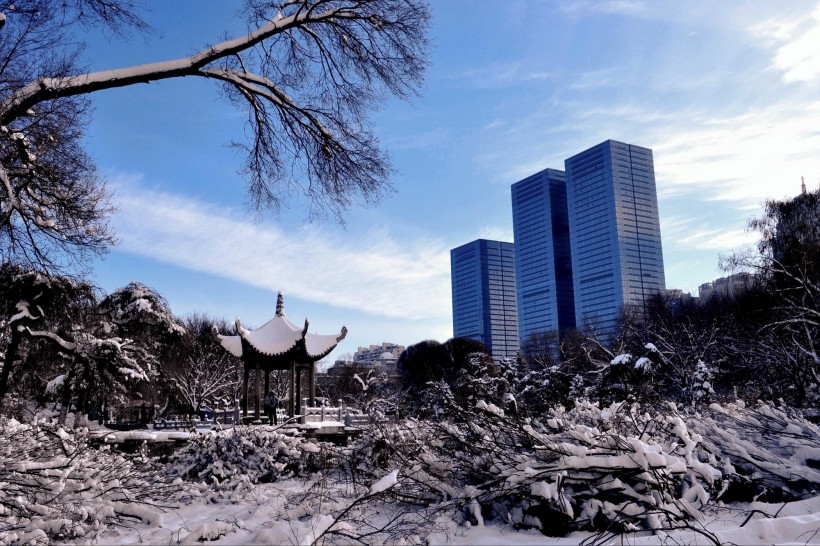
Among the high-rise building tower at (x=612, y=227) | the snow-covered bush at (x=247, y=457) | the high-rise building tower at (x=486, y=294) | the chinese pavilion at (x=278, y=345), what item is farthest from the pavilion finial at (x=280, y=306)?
the high-rise building tower at (x=486, y=294)

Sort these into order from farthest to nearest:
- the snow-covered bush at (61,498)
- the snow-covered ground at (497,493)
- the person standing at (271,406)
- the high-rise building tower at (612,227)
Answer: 1. the high-rise building tower at (612,227)
2. the person standing at (271,406)
3. the snow-covered bush at (61,498)
4. the snow-covered ground at (497,493)

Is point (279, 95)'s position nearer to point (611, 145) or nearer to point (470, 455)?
point (470, 455)

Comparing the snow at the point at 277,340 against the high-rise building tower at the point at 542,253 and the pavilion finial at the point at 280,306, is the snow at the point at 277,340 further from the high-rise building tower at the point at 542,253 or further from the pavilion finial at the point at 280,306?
the high-rise building tower at the point at 542,253

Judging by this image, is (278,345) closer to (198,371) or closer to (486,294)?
(198,371)

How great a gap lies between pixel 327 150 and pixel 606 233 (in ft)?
437

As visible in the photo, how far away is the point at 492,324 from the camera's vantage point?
163875 millimetres

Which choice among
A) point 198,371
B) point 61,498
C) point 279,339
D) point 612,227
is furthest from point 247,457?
point 612,227

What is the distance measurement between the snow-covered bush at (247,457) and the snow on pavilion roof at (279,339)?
25.1ft

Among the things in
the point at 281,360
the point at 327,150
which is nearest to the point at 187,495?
the point at 327,150

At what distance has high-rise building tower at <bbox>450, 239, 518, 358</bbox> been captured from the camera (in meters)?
164

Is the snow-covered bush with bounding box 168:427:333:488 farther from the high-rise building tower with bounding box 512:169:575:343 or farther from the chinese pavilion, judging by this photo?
the high-rise building tower with bounding box 512:169:575:343

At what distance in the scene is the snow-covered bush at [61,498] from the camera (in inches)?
199

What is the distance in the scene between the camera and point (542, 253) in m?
153

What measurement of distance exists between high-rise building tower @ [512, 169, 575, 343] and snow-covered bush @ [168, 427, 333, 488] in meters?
132
